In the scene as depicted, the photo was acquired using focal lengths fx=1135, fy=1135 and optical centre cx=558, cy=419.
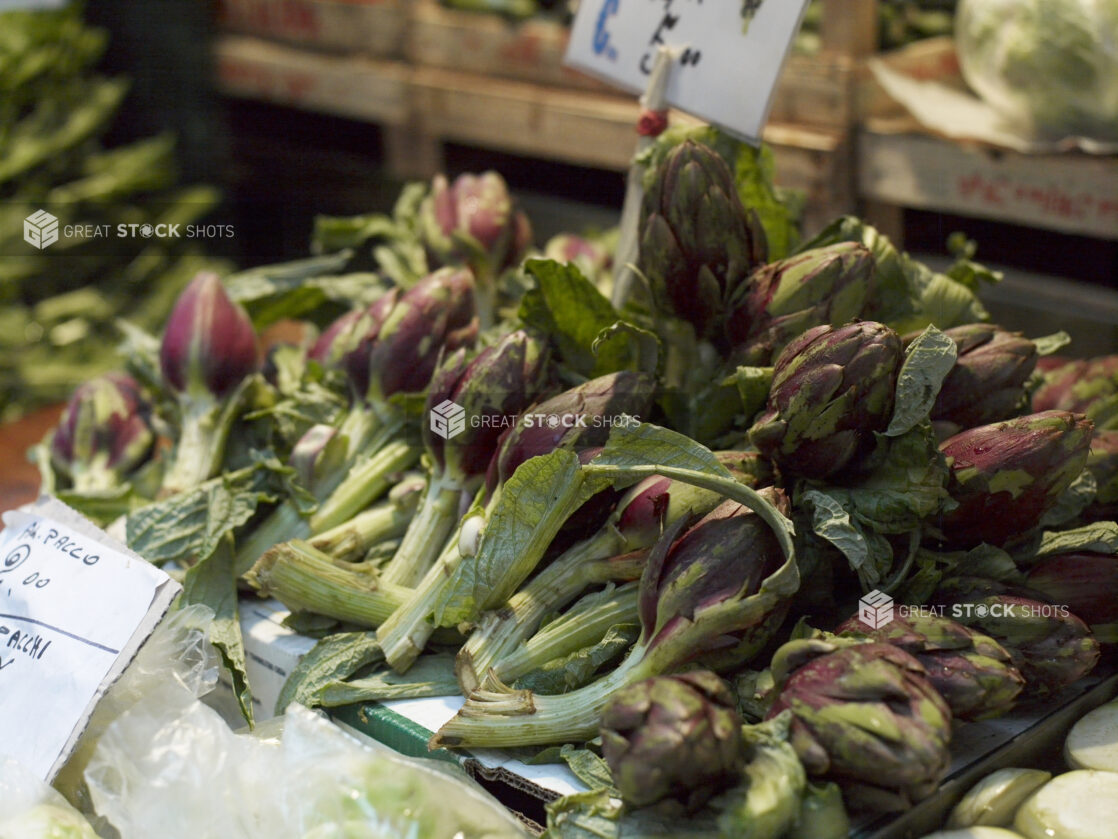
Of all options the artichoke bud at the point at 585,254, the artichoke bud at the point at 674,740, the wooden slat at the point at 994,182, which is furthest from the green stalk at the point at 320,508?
the wooden slat at the point at 994,182

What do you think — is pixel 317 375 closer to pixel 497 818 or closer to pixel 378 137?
pixel 497 818

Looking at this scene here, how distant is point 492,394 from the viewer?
1.20 m

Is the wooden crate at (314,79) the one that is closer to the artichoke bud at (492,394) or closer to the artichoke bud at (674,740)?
the artichoke bud at (492,394)

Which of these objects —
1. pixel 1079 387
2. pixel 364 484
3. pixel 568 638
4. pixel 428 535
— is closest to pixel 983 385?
pixel 1079 387

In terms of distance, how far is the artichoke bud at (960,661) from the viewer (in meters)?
0.90

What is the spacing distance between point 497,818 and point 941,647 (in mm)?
390

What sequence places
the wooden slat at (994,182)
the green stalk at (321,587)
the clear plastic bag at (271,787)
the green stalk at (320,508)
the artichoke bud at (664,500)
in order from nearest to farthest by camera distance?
the clear plastic bag at (271,787), the artichoke bud at (664,500), the green stalk at (321,587), the green stalk at (320,508), the wooden slat at (994,182)

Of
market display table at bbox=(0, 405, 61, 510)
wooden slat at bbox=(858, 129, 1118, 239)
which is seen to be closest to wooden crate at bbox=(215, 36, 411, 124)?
market display table at bbox=(0, 405, 61, 510)

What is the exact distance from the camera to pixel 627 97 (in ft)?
8.06

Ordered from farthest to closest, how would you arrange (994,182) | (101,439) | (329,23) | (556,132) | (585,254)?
(329,23), (556,132), (994,182), (585,254), (101,439)

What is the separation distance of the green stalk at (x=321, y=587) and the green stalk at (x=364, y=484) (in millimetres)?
130

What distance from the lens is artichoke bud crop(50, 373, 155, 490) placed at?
1.56 metres

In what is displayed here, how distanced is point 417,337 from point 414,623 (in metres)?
0.38

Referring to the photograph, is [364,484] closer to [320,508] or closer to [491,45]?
[320,508]
